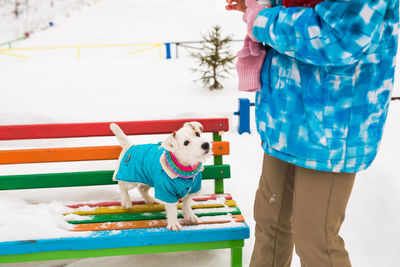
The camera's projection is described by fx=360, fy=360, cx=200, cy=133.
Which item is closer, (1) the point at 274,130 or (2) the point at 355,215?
(1) the point at 274,130

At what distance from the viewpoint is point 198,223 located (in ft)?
7.38

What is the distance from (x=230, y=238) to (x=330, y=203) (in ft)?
3.04

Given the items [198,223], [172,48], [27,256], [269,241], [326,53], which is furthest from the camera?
[172,48]

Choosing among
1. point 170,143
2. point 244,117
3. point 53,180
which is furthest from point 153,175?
point 244,117

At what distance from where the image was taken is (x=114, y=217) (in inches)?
91.4

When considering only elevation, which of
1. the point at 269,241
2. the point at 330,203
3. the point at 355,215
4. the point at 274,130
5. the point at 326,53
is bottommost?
the point at 355,215

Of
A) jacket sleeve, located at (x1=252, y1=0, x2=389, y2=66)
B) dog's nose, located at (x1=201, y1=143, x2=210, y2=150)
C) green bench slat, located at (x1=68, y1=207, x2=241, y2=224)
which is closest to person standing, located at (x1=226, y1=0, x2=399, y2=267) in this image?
jacket sleeve, located at (x1=252, y1=0, x2=389, y2=66)

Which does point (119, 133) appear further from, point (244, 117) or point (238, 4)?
point (244, 117)

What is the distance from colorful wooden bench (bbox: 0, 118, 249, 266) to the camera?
2092mm

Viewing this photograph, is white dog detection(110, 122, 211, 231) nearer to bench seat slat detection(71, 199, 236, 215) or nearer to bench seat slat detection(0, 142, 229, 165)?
bench seat slat detection(71, 199, 236, 215)

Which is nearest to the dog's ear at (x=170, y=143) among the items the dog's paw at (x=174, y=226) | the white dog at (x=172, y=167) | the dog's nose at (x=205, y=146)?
the white dog at (x=172, y=167)

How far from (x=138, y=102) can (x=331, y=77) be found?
626 centimetres

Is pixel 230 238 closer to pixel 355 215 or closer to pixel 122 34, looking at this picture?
pixel 355 215

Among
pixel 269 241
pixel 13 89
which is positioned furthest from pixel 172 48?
pixel 269 241
